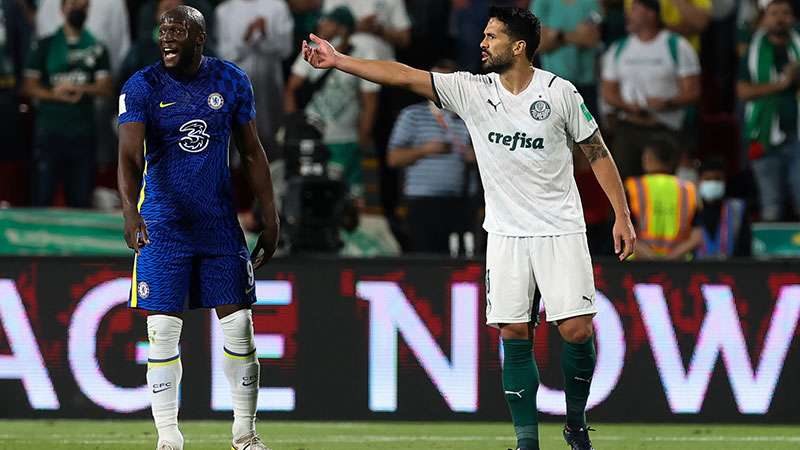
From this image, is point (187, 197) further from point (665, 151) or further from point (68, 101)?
point (68, 101)

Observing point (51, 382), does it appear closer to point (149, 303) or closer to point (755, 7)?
point (149, 303)

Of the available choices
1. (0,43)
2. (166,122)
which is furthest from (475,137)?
(0,43)

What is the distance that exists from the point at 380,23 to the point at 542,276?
5567 mm

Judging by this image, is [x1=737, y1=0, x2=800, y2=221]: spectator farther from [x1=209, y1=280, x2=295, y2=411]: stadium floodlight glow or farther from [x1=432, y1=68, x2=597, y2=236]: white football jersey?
[x1=432, y1=68, x2=597, y2=236]: white football jersey

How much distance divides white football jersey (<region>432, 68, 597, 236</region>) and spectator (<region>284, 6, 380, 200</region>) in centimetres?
492

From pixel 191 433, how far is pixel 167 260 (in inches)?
87.6

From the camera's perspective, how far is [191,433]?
880cm

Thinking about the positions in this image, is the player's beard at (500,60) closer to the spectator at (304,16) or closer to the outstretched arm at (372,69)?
the outstretched arm at (372,69)

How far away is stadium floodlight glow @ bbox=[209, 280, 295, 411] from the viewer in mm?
9320

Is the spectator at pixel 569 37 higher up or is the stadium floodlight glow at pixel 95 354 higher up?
the spectator at pixel 569 37

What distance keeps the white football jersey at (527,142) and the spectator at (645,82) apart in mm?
4905

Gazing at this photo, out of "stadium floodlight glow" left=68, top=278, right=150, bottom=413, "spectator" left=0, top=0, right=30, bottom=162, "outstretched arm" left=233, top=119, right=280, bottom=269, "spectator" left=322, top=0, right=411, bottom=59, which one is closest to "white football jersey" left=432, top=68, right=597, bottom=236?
"outstretched arm" left=233, top=119, right=280, bottom=269

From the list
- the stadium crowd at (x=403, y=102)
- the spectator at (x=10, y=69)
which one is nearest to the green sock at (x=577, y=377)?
the stadium crowd at (x=403, y=102)

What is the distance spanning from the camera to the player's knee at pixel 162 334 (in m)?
6.87
